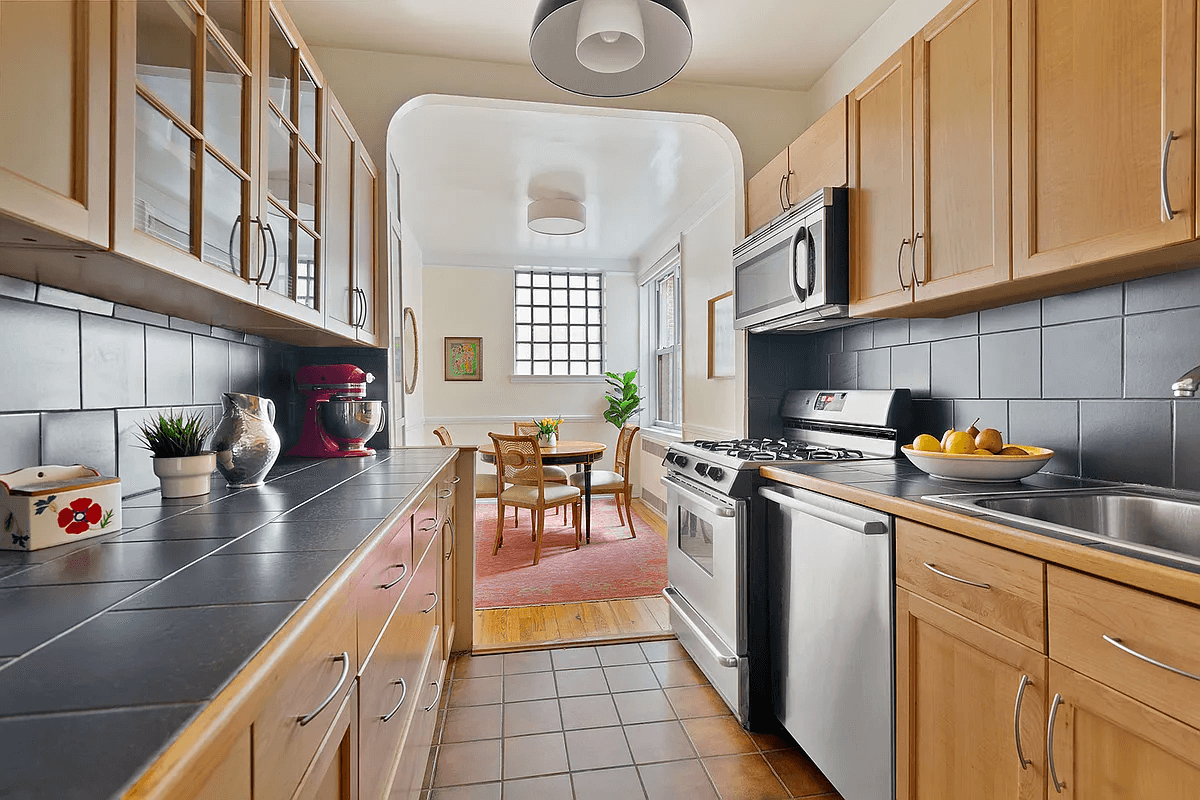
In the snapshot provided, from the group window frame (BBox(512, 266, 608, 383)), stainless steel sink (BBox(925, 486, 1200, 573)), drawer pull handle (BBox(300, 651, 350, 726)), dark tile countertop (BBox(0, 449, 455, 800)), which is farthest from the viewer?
window frame (BBox(512, 266, 608, 383))

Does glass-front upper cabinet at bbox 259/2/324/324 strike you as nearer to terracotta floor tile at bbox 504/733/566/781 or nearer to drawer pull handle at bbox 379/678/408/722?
drawer pull handle at bbox 379/678/408/722

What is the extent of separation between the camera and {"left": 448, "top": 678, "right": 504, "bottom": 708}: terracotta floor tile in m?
2.28

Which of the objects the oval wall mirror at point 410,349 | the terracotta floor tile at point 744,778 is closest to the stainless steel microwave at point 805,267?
the terracotta floor tile at point 744,778

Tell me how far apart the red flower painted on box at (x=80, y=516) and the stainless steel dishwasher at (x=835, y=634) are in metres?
1.58

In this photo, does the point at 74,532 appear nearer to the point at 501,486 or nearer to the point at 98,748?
the point at 98,748

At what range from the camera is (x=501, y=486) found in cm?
446

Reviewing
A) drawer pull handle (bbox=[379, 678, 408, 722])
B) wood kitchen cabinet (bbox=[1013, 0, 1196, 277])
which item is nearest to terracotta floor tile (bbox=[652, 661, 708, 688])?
drawer pull handle (bbox=[379, 678, 408, 722])

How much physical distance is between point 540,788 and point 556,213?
384 centimetres

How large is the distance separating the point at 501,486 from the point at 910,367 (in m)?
2.91

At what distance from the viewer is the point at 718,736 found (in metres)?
2.04

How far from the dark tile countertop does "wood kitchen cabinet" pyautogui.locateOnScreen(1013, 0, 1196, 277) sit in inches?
61.2

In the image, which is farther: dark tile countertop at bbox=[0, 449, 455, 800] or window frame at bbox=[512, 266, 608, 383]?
window frame at bbox=[512, 266, 608, 383]

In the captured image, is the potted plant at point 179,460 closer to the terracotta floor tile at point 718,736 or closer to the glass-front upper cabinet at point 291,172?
the glass-front upper cabinet at point 291,172

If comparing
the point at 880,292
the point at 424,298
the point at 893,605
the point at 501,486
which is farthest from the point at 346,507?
the point at 424,298
